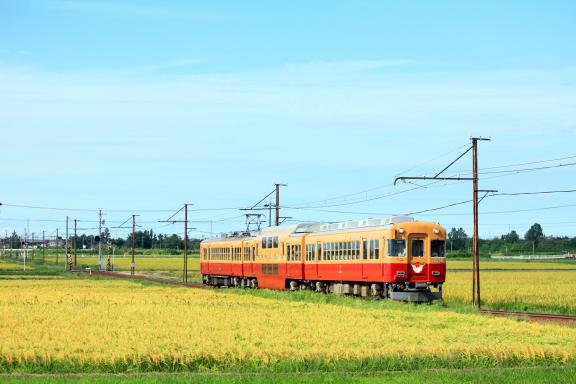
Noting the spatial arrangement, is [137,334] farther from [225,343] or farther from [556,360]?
[556,360]

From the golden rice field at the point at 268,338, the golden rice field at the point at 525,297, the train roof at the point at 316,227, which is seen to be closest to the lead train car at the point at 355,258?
the train roof at the point at 316,227

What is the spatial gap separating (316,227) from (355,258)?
29.8 ft

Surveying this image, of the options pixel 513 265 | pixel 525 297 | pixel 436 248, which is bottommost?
pixel 513 265

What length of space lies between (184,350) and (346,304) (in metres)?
20.5

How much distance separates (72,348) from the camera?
25.0 m

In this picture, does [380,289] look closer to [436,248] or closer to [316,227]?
[436,248]

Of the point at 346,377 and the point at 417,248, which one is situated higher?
the point at 417,248

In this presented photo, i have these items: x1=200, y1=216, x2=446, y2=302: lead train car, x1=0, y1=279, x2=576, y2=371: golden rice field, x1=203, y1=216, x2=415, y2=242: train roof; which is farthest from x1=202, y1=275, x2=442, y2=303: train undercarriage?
x1=203, y1=216, x2=415, y2=242: train roof

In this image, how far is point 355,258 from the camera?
151ft

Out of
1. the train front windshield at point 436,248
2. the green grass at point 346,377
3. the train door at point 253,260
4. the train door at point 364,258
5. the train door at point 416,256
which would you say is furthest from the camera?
the train door at point 253,260

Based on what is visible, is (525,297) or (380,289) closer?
(380,289)

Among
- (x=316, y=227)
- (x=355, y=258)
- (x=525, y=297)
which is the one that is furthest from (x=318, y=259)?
(x=525, y=297)

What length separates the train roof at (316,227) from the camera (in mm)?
44228

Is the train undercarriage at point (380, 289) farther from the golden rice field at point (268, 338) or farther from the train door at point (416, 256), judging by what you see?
the golden rice field at point (268, 338)
